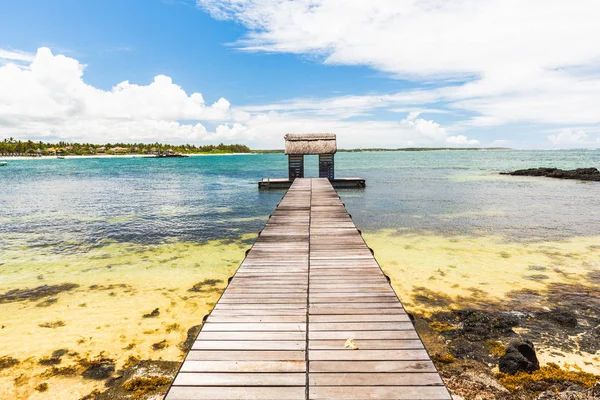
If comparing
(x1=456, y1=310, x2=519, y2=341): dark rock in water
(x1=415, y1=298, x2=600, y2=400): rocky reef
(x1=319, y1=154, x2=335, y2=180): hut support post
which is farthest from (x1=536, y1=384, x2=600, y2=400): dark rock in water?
(x1=319, y1=154, x2=335, y2=180): hut support post

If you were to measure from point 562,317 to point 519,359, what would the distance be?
3.01 metres

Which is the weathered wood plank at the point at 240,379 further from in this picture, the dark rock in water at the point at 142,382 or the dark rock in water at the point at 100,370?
the dark rock in water at the point at 100,370

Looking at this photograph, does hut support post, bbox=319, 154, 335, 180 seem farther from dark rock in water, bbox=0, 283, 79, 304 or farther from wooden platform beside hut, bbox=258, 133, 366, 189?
dark rock in water, bbox=0, 283, 79, 304

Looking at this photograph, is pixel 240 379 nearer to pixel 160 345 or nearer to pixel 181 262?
pixel 160 345

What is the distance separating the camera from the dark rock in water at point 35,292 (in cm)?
973

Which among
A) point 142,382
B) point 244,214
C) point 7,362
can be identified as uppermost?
point 244,214

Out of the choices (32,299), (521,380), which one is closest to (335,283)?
(521,380)

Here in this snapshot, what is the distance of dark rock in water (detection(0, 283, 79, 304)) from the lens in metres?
9.73

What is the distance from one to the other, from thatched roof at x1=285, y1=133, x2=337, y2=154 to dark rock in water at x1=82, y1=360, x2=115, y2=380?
1008 inches

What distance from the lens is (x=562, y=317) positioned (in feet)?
25.7

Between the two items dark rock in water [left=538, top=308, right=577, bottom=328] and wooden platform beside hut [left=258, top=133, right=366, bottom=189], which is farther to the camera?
wooden platform beside hut [left=258, top=133, right=366, bottom=189]

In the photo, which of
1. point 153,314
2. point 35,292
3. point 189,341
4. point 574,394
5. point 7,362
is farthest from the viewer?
point 35,292

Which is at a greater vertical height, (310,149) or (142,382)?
(310,149)

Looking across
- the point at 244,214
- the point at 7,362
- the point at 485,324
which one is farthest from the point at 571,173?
the point at 7,362
